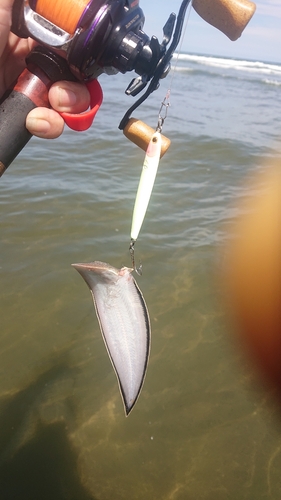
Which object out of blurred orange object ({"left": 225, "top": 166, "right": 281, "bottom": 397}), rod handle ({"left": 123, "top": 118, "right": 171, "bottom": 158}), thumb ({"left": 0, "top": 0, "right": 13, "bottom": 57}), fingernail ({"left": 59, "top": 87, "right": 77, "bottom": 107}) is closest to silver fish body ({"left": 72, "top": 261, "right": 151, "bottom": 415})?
rod handle ({"left": 123, "top": 118, "right": 171, "bottom": 158})

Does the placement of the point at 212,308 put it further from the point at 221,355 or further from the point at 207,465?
the point at 207,465

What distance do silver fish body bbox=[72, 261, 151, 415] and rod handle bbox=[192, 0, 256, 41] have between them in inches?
50.4

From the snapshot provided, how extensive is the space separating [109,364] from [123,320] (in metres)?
1.50

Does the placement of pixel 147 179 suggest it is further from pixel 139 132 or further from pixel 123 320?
pixel 123 320

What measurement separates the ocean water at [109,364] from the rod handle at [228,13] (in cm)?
37

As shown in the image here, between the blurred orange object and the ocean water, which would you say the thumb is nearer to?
the ocean water

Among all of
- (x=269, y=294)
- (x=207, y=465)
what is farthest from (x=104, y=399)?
(x=269, y=294)

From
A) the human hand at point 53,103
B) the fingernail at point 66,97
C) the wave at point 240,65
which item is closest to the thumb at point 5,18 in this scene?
the human hand at point 53,103

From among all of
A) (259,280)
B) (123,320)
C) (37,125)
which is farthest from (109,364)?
(37,125)

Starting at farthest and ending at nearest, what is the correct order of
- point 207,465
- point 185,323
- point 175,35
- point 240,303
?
point 240,303, point 185,323, point 207,465, point 175,35

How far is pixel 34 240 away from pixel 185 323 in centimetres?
215

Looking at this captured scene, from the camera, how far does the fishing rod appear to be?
5.49 ft

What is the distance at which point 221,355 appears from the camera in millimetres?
3432

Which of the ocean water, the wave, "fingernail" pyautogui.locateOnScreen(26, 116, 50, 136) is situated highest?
"fingernail" pyautogui.locateOnScreen(26, 116, 50, 136)
